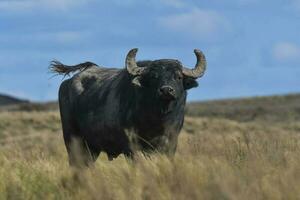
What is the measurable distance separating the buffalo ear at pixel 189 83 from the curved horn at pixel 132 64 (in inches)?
26.5

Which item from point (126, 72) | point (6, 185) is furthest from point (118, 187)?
point (126, 72)

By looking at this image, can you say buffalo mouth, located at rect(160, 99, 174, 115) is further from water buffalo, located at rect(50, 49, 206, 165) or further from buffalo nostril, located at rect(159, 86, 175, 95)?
buffalo nostril, located at rect(159, 86, 175, 95)

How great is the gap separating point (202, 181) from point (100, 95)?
232 inches

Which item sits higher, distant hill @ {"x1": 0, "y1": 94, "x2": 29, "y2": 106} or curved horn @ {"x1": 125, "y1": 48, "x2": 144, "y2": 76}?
curved horn @ {"x1": 125, "y1": 48, "x2": 144, "y2": 76}

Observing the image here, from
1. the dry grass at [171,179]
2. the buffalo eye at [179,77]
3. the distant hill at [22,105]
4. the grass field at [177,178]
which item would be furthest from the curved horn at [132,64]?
the distant hill at [22,105]

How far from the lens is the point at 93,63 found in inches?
629

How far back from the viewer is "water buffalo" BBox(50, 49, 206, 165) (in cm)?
1249

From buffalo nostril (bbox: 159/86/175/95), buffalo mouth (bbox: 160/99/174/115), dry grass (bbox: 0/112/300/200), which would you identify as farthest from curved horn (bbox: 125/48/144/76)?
dry grass (bbox: 0/112/300/200)

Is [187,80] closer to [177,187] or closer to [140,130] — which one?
[140,130]

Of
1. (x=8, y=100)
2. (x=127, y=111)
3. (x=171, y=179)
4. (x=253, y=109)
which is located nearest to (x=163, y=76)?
(x=127, y=111)

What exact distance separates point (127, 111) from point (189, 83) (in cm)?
102

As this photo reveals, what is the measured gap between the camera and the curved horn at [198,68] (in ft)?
42.8

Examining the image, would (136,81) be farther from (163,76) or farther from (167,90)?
(167,90)

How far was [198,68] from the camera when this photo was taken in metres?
13.4
